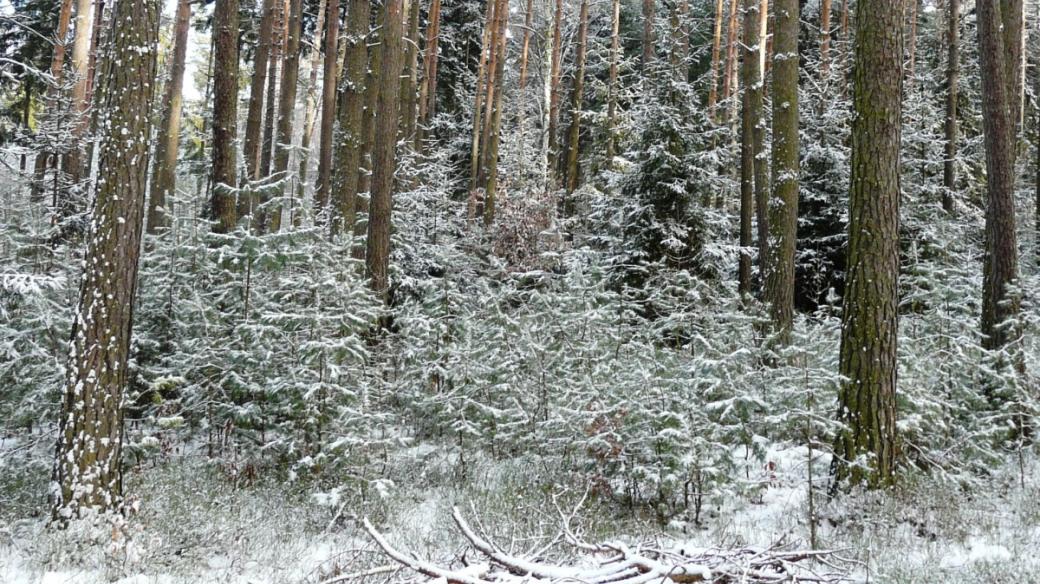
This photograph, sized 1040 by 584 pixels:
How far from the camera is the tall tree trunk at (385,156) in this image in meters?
10.4

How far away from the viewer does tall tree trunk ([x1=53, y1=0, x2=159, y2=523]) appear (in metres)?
5.23

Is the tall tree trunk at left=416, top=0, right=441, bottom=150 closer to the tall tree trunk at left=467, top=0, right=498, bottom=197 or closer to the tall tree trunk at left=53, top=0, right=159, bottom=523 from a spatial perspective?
the tall tree trunk at left=467, top=0, right=498, bottom=197

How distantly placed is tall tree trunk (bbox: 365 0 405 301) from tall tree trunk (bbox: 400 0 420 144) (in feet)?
20.4

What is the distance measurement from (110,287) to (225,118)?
5363 millimetres

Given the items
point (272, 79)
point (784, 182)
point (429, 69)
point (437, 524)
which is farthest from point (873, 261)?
point (429, 69)

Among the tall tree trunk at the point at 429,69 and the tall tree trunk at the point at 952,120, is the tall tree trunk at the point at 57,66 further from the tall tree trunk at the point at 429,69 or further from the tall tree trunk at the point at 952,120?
the tall tree trunk at the point at 952,120

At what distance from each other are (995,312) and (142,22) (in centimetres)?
1026

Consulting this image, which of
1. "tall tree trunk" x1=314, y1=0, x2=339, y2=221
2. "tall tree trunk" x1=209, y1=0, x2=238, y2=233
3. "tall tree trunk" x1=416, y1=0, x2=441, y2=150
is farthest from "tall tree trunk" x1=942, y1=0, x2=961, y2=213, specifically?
"tall tree trunk" x1=209, y1=0, x2=238, y2=233

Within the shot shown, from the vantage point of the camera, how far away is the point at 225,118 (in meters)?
9.94

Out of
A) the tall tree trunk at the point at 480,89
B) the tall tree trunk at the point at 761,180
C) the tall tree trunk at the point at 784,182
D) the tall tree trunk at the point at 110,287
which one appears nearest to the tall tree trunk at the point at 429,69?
the tall tree trunk at the point at 480,89

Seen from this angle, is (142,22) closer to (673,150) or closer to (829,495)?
(829,495)

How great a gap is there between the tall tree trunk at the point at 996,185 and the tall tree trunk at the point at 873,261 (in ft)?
12.5

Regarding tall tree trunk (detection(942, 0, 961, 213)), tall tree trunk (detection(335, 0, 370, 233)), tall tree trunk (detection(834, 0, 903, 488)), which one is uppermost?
tall tree trunk (detection(942, 0, 961, 213))

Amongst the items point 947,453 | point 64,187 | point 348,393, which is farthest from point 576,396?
point 64,187
